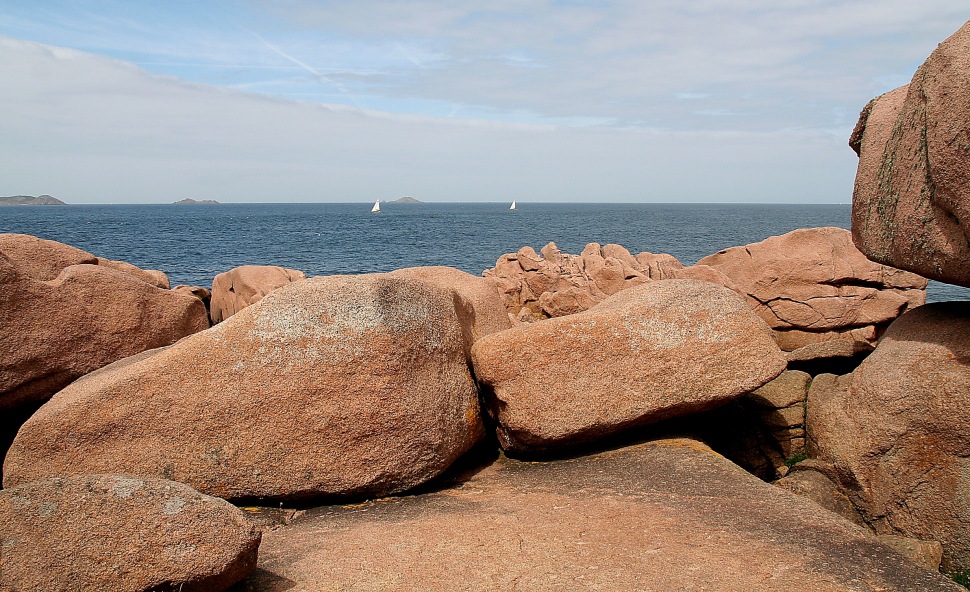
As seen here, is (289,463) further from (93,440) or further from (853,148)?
(853,148)

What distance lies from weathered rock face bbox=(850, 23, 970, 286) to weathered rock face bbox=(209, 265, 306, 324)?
11.8m

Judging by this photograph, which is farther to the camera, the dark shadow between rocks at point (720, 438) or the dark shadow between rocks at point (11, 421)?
the dark shadow between rocks at point (11, 421)

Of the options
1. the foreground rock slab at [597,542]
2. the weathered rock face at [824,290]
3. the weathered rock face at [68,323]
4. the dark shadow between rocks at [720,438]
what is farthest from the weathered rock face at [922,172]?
the weathered rock face at [68,323]

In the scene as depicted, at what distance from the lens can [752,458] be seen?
8719 mm

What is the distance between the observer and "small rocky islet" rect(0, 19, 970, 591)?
4840 millimetres

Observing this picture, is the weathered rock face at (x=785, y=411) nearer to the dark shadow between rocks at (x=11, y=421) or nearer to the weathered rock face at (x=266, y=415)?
the weathered rock face at (x=266, y=415)

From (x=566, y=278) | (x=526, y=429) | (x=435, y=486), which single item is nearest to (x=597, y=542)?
(x=526, y=429)

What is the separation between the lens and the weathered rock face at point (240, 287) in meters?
15.5

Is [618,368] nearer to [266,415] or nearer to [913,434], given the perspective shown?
[913,434]

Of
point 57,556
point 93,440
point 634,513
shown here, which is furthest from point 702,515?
point 93,440

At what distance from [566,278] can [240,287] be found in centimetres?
858

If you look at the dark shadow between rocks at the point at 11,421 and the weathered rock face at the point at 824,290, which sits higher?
the weathered rock face at the point at 824,290

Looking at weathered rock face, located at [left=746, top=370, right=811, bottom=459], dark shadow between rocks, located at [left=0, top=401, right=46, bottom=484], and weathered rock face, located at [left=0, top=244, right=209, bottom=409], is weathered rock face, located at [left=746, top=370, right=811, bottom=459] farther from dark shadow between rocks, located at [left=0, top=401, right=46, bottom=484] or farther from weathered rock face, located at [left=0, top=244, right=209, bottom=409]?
dark shadow between rocks, located at [left=0, top=401, right=46, bottom=484]

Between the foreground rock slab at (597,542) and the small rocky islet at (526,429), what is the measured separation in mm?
28
